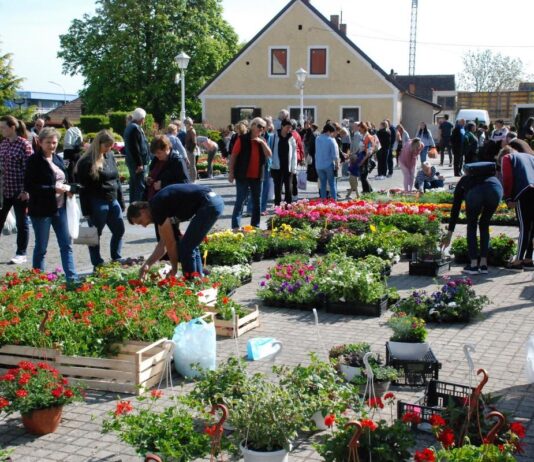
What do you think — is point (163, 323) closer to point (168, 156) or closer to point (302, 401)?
point (302, 401)

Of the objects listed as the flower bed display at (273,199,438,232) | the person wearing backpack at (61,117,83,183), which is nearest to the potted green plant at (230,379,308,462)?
the flower bed display at (273,199,438,232)

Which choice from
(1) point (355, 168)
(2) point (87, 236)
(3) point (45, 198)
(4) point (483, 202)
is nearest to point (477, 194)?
(4) point (483, 202)

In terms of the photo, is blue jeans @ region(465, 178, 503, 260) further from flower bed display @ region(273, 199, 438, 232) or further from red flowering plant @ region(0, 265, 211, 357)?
red flowering plant @ region(0, 265, 211, 357)

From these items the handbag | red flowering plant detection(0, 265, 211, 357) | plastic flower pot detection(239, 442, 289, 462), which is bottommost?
plastic flower pot detection(239, 442, 289, 462)

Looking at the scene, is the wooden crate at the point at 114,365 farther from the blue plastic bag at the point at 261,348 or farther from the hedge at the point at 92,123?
the hedge at the point at 92,123

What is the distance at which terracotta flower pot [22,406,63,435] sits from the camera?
516 cm

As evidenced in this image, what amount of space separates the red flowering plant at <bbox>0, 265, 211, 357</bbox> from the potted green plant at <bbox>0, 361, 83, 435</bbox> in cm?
92

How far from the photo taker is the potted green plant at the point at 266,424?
451 centimetres

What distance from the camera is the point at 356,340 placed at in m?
7.55

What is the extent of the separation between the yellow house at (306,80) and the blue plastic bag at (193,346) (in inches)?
1511

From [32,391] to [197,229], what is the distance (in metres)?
3.22

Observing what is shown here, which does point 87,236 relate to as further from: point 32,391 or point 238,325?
point 32,391

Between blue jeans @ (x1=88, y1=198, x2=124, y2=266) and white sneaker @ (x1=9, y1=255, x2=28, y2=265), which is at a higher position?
blue jeans @ (x1=88, y1=198, x2=124, y2=266)

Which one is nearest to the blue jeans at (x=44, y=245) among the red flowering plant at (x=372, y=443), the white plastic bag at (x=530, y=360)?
the white plastic bag at (x=530, y=360)
